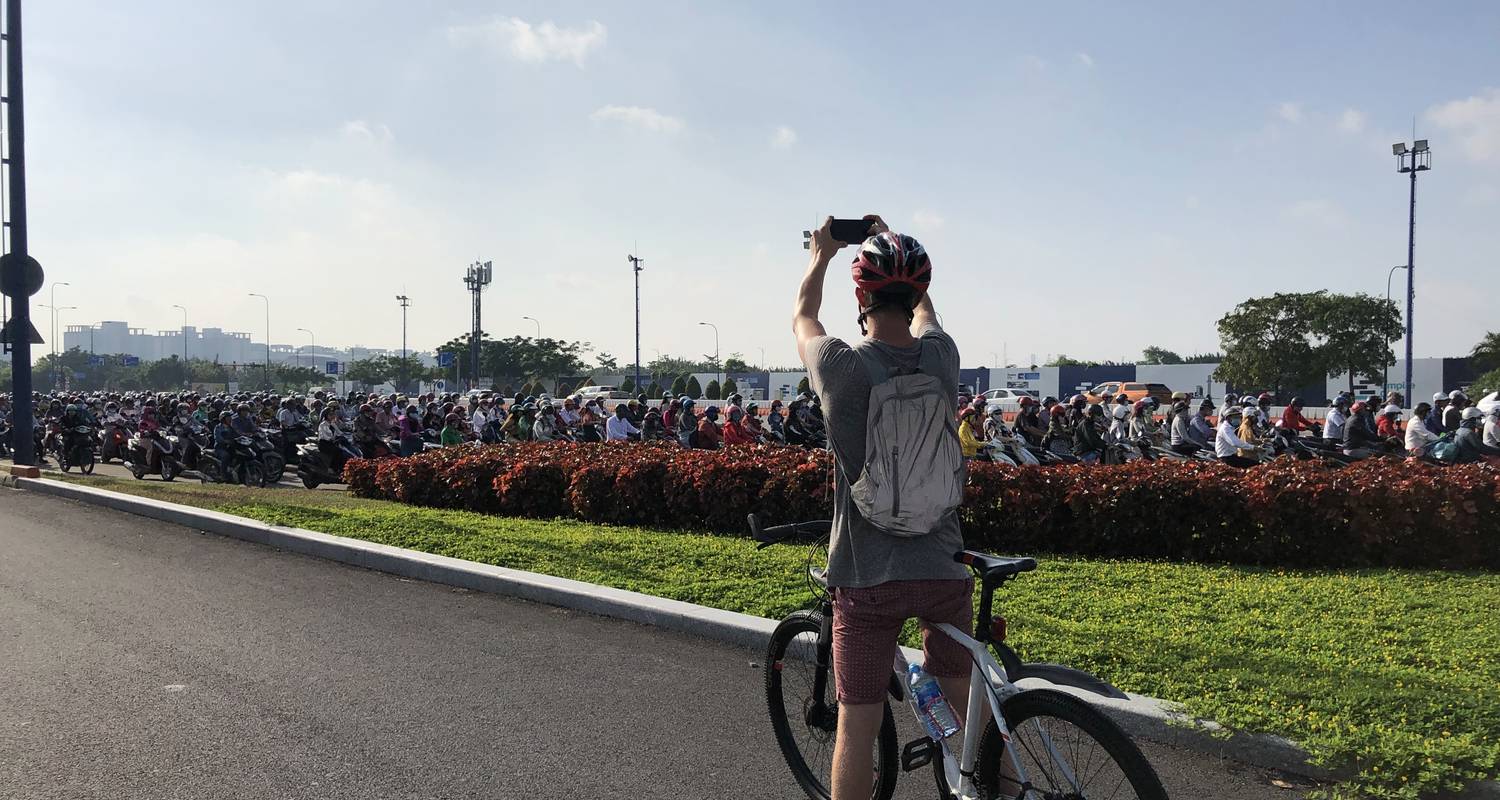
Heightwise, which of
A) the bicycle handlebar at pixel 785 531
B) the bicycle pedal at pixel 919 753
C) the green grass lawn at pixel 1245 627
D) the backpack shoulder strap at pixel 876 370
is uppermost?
the backpack shoulder strap at pixel 876 370

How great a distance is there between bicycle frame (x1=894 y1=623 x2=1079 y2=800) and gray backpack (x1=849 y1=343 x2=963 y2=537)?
35 centimetres

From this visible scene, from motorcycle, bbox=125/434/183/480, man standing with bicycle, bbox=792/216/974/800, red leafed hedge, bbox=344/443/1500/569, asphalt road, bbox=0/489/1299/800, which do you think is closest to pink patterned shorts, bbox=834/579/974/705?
man standing with bicycle, bbox=792/216/974/800

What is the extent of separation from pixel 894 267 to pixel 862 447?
1.53 feet

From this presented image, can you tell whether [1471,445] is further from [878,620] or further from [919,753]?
[878,620]

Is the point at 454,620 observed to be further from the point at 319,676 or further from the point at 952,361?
the point at 952,361

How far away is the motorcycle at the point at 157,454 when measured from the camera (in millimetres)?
18547

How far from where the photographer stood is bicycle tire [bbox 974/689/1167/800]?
8.46 feet

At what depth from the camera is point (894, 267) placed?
110 inches

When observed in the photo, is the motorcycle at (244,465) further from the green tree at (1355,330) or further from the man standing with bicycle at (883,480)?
the green tree at (1355,330)

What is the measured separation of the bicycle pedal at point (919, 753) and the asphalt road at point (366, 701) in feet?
3.05

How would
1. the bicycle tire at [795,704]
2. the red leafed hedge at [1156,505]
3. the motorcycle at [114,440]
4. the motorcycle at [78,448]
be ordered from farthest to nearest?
the motorcycle at [114,440]
the motorcycle at [78,448]
the red leafed hedge at [1156,505]
the bicycle tire at [795,704]

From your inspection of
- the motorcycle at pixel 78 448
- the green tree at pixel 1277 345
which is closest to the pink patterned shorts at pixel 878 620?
the motorcycle at pixel 78 448

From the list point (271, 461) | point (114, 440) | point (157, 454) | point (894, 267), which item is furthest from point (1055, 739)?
point (114, 440)

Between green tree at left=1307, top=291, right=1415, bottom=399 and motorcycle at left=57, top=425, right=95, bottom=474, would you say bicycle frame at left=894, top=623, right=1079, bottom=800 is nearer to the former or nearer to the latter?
motorcycle at left=57, top=425, right=95, bottom=474
